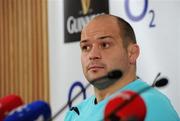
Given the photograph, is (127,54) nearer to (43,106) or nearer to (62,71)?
(43,106)

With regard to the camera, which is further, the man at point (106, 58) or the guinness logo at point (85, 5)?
the guinness logo at point (85, 5)

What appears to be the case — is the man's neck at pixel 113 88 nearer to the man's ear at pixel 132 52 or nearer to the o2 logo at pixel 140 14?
the man's ear at pixel 132 52

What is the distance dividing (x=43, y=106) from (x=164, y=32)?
1189mm

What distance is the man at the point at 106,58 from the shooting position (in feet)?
4.50

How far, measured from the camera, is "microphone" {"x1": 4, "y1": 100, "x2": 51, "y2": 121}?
89 cm

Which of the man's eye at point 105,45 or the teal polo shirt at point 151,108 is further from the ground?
the man's eye at point 105,45

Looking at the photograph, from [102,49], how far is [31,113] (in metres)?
0.55

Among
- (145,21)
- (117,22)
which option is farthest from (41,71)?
(117,22)

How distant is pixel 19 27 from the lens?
10.3ft

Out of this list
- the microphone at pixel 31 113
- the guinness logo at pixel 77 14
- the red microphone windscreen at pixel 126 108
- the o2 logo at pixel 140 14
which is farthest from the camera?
the guinness logo at pixel 77 14

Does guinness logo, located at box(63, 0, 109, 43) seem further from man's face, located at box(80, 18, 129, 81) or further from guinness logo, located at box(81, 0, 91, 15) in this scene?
man's face, located at box(80, 18, 129, 81)

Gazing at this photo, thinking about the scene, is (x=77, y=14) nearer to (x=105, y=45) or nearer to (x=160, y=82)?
(x=105, y=45)

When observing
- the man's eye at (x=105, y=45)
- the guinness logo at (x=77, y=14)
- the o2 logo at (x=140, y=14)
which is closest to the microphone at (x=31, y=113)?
the man's eye at (x=105, y=45)

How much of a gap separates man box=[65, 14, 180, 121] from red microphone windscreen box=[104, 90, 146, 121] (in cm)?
54
